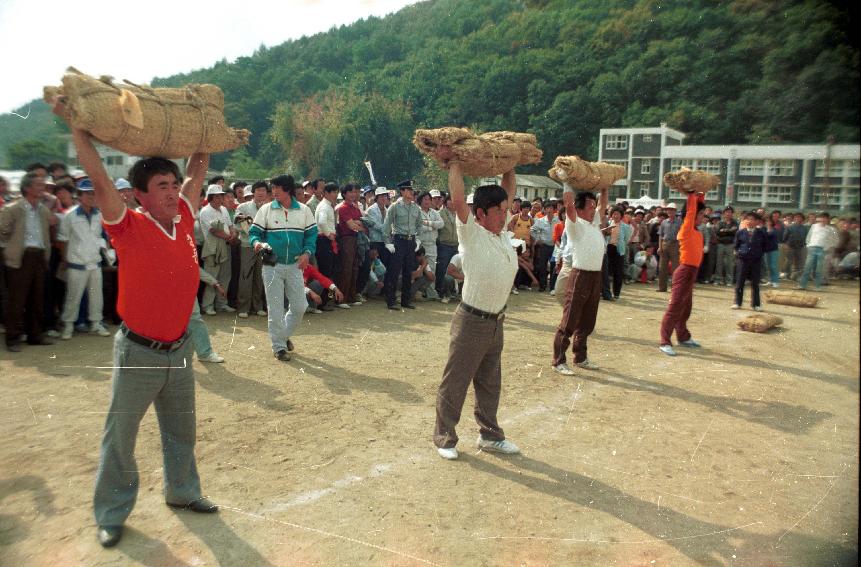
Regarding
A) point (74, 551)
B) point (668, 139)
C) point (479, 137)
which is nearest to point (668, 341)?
point (668, 139)

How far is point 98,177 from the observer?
110 inches

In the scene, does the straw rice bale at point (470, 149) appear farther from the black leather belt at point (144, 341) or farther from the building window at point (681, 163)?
the building window at point (681, 163)

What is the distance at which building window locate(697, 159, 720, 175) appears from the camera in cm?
729

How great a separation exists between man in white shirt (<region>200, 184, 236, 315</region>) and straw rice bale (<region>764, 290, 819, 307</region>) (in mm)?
10818

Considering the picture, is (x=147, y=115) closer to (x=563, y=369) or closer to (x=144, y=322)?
(x=144, y=322)

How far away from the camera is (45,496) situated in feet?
11.0

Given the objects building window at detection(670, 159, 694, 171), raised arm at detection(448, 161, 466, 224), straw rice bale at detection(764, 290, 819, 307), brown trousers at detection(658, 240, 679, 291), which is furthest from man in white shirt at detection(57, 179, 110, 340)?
straw rice bale at detection(764, 290, 819, 307)

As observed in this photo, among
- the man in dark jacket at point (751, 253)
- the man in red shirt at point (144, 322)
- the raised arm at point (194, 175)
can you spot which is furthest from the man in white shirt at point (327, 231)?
the man in dark jacket at point (751, 253)

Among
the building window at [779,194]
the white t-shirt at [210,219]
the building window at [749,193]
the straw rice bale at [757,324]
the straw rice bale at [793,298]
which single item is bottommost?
the straw rice bale at [757,324]

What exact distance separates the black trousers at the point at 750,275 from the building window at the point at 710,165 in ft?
13.5

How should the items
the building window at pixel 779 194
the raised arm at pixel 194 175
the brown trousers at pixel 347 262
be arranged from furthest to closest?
the brown trousers at pixel 347 262 → the raised arm at pixel 194 175 → the building window at pixel 779 194

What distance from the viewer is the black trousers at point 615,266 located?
12242 millimetres

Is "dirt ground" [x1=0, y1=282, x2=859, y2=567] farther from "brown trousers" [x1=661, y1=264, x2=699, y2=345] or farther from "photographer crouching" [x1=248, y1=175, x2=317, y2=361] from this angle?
"brown trousers" [x1=661, y1=264, x2=699, y2=345]

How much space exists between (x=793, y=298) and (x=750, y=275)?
170 centimetres
